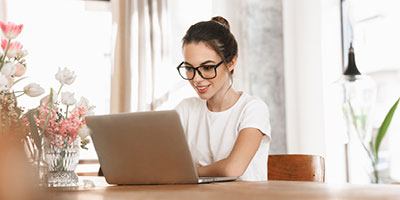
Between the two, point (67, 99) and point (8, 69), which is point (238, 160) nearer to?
point (67, 99)

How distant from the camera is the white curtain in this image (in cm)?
434

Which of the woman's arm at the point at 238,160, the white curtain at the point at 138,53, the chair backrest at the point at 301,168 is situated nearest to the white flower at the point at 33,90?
the woman's arm at the point at 238,160

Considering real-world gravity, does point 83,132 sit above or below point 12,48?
below

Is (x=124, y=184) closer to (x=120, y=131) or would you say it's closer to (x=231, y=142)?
(x=120, y=131)

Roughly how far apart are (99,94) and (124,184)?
339 cm

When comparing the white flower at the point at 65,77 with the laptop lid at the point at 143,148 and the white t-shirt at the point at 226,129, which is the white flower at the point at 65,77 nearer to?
the laptop lid at the point at 143,148

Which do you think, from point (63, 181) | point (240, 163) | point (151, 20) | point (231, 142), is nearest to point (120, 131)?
point (63, 181)

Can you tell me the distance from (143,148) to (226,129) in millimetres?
761

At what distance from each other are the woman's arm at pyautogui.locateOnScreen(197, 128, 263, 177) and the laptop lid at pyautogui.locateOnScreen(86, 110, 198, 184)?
38 cm

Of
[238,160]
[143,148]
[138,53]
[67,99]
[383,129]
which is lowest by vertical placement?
[383,129]

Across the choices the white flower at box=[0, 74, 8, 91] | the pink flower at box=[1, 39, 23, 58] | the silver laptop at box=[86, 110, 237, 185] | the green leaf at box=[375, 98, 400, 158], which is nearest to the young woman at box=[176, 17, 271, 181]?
the silver laptop at box=[86, 110, 237, 185]

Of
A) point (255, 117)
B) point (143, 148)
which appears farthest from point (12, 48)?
point (255, 117)

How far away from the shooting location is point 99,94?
15.0ft

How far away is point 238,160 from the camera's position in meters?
1.57
